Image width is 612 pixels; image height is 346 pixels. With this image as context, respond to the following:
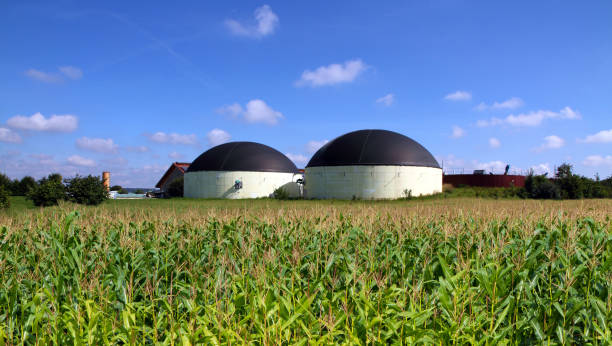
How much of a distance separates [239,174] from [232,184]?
171 centimetres

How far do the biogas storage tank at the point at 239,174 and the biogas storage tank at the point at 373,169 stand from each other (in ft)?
20.9

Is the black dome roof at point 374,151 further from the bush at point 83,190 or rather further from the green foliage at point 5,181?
the green foliage at point 5,181

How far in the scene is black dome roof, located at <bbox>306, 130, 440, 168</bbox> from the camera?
4750 cm

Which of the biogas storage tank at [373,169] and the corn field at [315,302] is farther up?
the biogas storage tank at [373,169]

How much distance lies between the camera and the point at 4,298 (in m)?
6.48

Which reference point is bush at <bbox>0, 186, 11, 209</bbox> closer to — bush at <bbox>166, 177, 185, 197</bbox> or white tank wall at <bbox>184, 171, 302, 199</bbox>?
white tank wall at <bbox>184, 171, 302, 199</bbox>

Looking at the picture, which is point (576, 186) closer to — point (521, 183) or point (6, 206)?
point (521, 183)

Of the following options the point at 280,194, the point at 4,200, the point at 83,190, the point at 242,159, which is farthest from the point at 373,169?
the point at 4,200

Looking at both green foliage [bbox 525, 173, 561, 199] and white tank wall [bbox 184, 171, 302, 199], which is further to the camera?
white tank wall [bbox 184, 171, 302, 199]

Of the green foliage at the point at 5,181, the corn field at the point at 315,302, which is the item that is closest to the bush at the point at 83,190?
the green foliage at the point at 5,181

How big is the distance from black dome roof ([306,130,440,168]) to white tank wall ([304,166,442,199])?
0.70m

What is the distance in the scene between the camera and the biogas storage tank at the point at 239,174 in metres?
54.4

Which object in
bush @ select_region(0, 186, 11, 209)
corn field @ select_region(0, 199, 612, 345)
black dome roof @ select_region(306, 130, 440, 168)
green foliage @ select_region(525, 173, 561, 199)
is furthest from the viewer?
green foliage @ select_region(525, 173, 561, 199)

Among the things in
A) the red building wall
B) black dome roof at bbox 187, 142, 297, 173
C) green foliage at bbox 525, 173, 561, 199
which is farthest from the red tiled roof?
green foliage at bbox 525, 173, 561, 199
